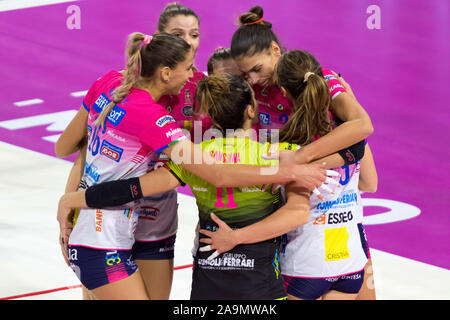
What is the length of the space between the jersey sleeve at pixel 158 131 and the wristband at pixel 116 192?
8.7 inches

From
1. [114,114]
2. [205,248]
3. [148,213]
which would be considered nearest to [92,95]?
[114,114]

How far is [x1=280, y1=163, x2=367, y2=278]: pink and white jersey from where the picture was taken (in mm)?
4395

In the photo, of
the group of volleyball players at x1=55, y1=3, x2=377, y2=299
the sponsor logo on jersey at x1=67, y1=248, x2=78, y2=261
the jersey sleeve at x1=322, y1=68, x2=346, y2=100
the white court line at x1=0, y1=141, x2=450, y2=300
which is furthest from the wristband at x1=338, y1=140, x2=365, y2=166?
the white court line at x1=0, y1=141, x2=450, y2=300

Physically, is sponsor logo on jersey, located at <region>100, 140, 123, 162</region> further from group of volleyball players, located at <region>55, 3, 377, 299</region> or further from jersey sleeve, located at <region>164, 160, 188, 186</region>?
jersey sleeve, located at <region>164, 160, 188, 186</region>

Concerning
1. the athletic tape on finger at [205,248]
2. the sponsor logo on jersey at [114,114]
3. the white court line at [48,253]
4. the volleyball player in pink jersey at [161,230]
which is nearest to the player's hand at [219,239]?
the athletic tape on finger at [205,248]

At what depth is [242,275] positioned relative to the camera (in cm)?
407

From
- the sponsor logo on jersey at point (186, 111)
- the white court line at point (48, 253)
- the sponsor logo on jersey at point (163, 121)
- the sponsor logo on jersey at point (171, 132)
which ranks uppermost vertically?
the sponsor logo on jersey at point (163, 121)

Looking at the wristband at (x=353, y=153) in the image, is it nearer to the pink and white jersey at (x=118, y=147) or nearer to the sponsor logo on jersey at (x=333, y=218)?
the sponsor logo on jersey at (x=333, y=218)

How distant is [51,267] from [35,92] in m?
4.63

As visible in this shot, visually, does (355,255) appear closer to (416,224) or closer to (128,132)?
(128,132)

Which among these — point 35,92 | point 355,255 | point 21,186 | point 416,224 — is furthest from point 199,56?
point 355,255

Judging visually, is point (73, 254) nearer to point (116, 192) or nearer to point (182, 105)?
point (116, 192)

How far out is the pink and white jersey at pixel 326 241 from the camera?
4395 mm

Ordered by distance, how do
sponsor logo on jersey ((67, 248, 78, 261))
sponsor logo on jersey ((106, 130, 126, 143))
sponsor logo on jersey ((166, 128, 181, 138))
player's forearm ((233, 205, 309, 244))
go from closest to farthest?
player's forearm ((233, 205, 309, 244)), sponsor logo on jersey ((166, 128, 181, 138)), sponsor logo on jersey ((106, 130, 126, 143)), sponsor logo on jersey ((67, 248, 78, 261))
